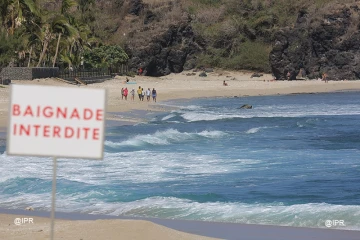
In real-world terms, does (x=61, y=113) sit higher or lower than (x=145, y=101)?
higher

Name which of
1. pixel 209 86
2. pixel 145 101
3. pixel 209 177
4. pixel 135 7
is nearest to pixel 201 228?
pixel 209 177

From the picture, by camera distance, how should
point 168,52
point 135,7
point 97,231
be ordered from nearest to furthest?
point 97,231 → point 168,52 → point 135,7

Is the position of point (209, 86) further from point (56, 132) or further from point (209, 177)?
point (56, 132)

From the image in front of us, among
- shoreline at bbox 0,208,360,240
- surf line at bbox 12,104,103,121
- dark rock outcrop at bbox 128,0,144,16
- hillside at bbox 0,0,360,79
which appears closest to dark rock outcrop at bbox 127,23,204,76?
hillside at bbox 0,0,360,79

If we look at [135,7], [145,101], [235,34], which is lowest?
[145,101]

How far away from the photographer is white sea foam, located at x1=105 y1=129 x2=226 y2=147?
88.1 ft

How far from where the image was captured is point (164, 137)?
29.4 metres

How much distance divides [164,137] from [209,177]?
10004mm

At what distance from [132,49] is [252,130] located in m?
46.7

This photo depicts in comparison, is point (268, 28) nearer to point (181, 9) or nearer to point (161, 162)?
point (181, 9)

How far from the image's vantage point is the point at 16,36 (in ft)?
181

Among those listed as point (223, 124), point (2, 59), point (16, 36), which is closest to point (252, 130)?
point (223, 124)

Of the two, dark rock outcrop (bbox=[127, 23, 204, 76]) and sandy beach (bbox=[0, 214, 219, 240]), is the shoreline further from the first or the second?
dark rock outcrop (bbox=[127, 23, 204, 76])

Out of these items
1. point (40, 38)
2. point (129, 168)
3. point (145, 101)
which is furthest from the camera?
point (40, 38)
